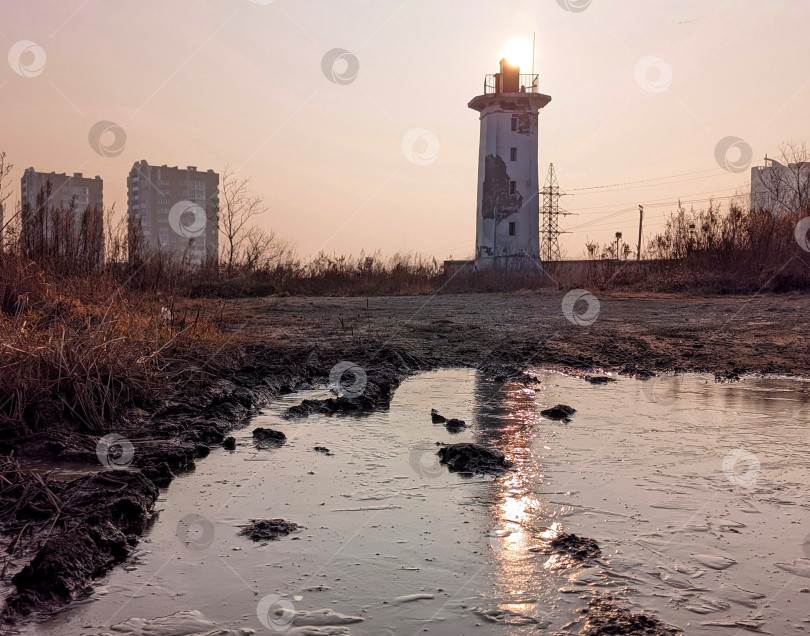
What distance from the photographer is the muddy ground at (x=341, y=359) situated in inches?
141

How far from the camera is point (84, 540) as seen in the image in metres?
3.47

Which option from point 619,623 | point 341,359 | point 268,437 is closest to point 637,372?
point 341,359

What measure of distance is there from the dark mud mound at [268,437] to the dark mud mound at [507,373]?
3.43 meters

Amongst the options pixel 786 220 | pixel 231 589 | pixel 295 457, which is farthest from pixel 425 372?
pixel 786 220

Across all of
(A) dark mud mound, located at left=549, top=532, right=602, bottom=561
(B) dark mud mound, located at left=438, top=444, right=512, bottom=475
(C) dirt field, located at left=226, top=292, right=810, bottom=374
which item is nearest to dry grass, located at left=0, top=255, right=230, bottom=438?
(C) dirt field, located at left=226, top=292, right=810, bottom=374

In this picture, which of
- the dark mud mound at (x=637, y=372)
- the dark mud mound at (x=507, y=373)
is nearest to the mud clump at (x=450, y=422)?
the dark mud mound at (x=507, y=373)

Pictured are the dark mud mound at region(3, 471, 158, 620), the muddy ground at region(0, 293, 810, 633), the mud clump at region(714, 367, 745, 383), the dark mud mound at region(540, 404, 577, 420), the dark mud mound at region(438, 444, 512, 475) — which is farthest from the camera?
the mud clump at region(714, 367, 745, 383)

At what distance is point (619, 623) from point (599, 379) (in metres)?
6.17

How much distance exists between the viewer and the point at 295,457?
530 cm

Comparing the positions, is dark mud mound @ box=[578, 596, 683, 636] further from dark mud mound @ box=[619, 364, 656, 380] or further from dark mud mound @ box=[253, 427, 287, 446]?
dark mud mound @ box=[619, 364, 656, 380]

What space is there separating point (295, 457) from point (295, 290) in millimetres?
20579

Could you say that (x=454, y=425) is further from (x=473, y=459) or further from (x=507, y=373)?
(x=507, y=373)

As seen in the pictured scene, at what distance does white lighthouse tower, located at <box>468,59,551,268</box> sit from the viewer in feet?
128

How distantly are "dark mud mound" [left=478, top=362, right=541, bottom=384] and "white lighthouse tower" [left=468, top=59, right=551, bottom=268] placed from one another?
1150 inches
